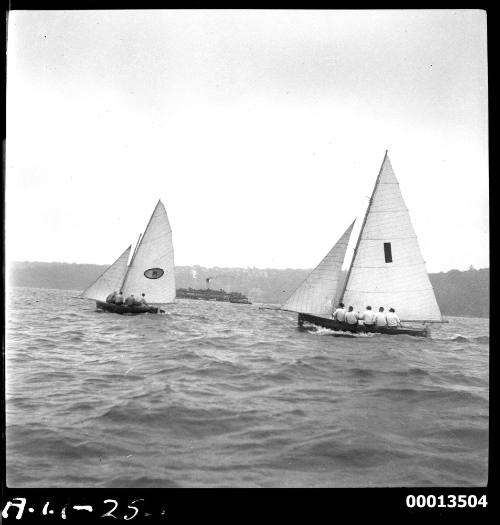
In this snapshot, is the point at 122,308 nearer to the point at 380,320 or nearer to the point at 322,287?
the point at 322,287

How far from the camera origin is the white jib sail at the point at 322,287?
2148 centimetres

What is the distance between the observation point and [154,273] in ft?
93.0

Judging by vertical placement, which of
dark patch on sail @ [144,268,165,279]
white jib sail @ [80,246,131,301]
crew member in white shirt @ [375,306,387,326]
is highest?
dark patch on sail @ [144,268,165,279]

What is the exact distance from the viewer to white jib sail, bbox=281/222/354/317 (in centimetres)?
2148

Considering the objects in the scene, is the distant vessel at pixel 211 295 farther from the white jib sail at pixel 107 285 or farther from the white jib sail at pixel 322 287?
the white jib sail at pixel 322 287

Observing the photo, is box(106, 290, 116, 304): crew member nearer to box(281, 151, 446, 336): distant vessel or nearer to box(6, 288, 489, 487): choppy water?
box(281, 151, 446, 336): distant vessel

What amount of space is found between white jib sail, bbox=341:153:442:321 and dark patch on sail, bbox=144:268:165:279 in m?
13.1

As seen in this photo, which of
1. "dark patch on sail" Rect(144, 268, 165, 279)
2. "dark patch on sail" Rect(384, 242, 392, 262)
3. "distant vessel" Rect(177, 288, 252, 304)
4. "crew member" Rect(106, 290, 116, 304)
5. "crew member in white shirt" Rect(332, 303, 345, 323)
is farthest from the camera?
"distant vessel" Rect(177, 288, 252, 304)

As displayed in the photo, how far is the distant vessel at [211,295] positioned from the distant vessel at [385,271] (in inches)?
2125

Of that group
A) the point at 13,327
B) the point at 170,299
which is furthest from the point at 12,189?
the point at 170,299

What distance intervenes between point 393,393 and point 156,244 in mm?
21132

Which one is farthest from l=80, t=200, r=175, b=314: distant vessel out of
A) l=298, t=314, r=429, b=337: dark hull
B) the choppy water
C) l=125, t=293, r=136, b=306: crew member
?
the choppy water

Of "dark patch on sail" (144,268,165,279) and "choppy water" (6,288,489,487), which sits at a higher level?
"dark patch on sail" (144,268,165,279)

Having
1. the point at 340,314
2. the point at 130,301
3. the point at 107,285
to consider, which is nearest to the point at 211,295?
the point at 107,285
